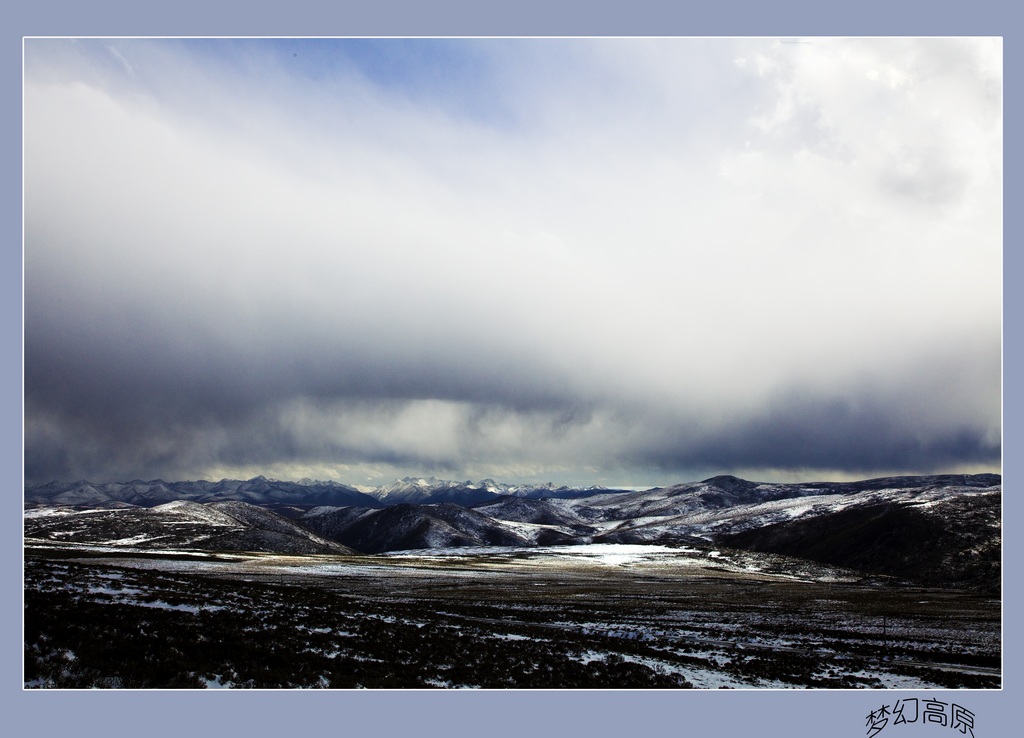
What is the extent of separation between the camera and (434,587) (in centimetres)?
7712

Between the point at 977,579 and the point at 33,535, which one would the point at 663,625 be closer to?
the point at 977,579

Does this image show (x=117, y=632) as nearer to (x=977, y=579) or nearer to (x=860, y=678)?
(x=860, y=678)

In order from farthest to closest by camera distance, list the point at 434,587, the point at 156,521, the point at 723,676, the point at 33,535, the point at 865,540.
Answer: the point at 156,521 → the point at 33,535 → the point at 865,540 → the point at 434,587 → the point at 723,676

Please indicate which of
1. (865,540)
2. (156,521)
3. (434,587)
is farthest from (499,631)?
(156,521)

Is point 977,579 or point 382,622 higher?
point 382,622

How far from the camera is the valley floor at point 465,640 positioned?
3164 centimetres

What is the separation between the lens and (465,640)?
3909 centimetres

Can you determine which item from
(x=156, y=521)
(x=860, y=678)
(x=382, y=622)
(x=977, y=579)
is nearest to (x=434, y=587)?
(x=382, y=622)

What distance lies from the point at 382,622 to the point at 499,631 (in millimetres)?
8324

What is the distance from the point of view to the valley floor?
31.6 m

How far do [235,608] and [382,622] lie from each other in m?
10.4

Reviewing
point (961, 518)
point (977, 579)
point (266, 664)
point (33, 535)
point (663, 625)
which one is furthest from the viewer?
point (33, 535)

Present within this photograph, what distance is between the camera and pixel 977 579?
113062 millimetres

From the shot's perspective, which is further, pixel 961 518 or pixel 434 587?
pixel 961 518
